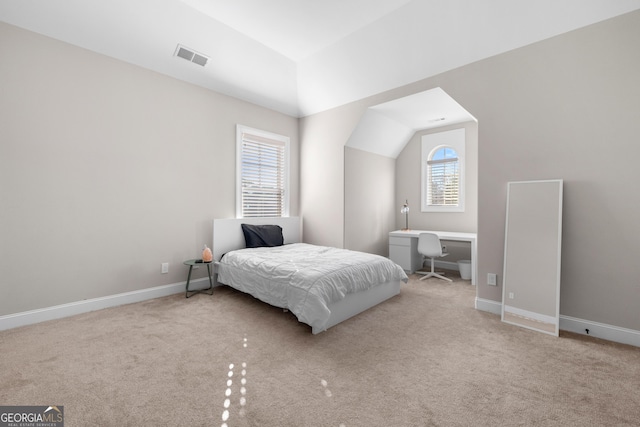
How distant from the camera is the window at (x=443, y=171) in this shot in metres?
5.13

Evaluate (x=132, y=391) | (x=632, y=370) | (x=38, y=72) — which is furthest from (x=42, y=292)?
(x=632, y=370)

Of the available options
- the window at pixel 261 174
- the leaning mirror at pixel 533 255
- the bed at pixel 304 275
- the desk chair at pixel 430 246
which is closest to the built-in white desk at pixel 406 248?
the desk chair at pixel 430 246

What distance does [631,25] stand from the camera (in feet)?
7.85

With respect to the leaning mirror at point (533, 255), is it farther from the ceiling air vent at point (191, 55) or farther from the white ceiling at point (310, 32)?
the ceiling air vent at point (191, 55)

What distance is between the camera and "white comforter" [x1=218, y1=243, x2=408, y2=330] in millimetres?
2594

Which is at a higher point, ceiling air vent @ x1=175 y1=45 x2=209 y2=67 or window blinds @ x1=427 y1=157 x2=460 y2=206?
ceiling air vent @ x1=175 y1=45 x2=209 y2=67

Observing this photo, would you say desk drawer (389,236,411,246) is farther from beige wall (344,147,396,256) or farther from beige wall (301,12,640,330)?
beige wall (301,12,640,330)

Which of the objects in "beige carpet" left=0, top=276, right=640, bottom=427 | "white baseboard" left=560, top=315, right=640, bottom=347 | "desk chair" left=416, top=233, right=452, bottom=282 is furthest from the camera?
"desk chair" left=416, top=233, right=452, bottom=282

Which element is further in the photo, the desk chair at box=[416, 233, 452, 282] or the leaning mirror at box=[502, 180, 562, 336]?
the desk chair at box=[416, 233, 452, 282]

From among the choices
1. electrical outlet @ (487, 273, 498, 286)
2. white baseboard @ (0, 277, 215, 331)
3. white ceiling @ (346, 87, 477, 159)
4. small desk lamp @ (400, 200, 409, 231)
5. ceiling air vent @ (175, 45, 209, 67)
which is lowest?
white baseboard @ (0, 277, 215, 331)

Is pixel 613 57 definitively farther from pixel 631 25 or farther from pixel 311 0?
pixel 311 0

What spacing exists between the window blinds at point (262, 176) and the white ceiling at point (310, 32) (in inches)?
35.2

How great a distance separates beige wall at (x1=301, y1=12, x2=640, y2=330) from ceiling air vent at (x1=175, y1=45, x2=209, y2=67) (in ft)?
11.0

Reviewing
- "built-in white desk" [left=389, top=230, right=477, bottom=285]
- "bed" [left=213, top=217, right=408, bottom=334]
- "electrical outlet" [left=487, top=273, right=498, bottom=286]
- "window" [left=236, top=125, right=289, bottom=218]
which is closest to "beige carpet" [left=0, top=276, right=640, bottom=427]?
"bed" [left=213, top=217, right=408, bottom=334]
